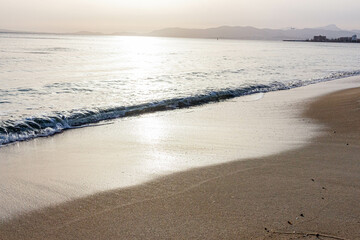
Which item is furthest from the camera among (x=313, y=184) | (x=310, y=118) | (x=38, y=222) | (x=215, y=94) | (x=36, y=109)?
(x=215, y=94)

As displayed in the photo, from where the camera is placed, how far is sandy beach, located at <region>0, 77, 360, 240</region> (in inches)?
136

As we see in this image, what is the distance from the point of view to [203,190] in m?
4.41

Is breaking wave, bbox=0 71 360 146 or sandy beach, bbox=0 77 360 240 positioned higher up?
breaking wave, bbox=0 71 360 146

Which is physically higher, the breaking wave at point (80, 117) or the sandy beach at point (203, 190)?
the breaking wave at point (80, 117)

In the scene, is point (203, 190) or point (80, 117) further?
point (80, 117)

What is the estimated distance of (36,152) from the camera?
6516 millimetres

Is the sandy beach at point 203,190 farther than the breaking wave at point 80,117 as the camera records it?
No

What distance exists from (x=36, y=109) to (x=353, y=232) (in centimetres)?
928

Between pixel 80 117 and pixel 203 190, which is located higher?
pixel 80 117

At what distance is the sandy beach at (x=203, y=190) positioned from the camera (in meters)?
3.46

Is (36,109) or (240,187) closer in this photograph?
(240,187)

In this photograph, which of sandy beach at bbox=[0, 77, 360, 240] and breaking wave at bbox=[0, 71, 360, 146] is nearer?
sandy beach at bbox=[0, 77, 360, 240]

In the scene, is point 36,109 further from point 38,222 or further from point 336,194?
point 336,194

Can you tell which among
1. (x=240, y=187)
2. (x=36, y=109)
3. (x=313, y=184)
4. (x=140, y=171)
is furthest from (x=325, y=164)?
(x=36, y=109)
